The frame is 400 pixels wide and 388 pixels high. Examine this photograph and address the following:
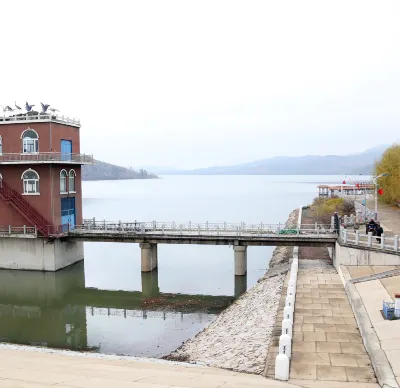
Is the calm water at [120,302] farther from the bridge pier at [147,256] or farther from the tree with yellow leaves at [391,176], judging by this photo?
the tree with yellow leaves at [391,176]

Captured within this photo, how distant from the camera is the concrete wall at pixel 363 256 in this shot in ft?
73.9

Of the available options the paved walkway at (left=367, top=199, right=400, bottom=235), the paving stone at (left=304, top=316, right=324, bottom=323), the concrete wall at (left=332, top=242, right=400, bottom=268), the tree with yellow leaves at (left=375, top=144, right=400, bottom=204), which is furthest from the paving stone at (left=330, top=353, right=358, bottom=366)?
the tree with yellow leaves at (left=375, top=144, right=400, bottom=204)

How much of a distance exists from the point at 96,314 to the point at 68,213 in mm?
11674

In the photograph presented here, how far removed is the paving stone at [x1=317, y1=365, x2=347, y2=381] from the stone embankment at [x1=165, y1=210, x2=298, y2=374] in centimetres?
166

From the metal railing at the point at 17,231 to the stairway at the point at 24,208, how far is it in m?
0.59

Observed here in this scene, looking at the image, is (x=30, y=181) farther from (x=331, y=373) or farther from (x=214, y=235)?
(x=331, y=373)

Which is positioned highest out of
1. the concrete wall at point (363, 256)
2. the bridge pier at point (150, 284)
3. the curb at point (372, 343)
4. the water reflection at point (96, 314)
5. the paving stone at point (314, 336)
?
the concrete wall at point (363, 256)

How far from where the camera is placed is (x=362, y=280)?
2020cm

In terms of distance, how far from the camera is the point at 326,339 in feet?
46.8

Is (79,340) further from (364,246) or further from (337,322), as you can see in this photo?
(364,246)

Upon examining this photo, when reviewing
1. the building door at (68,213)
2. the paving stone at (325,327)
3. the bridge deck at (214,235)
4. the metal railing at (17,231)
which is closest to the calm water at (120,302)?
the metal railing at (17,231)

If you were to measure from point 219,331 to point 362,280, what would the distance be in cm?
698

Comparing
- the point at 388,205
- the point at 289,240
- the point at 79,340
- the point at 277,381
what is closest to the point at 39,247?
the point at 79,340

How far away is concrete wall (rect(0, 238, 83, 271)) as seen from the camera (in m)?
→ 34.1
